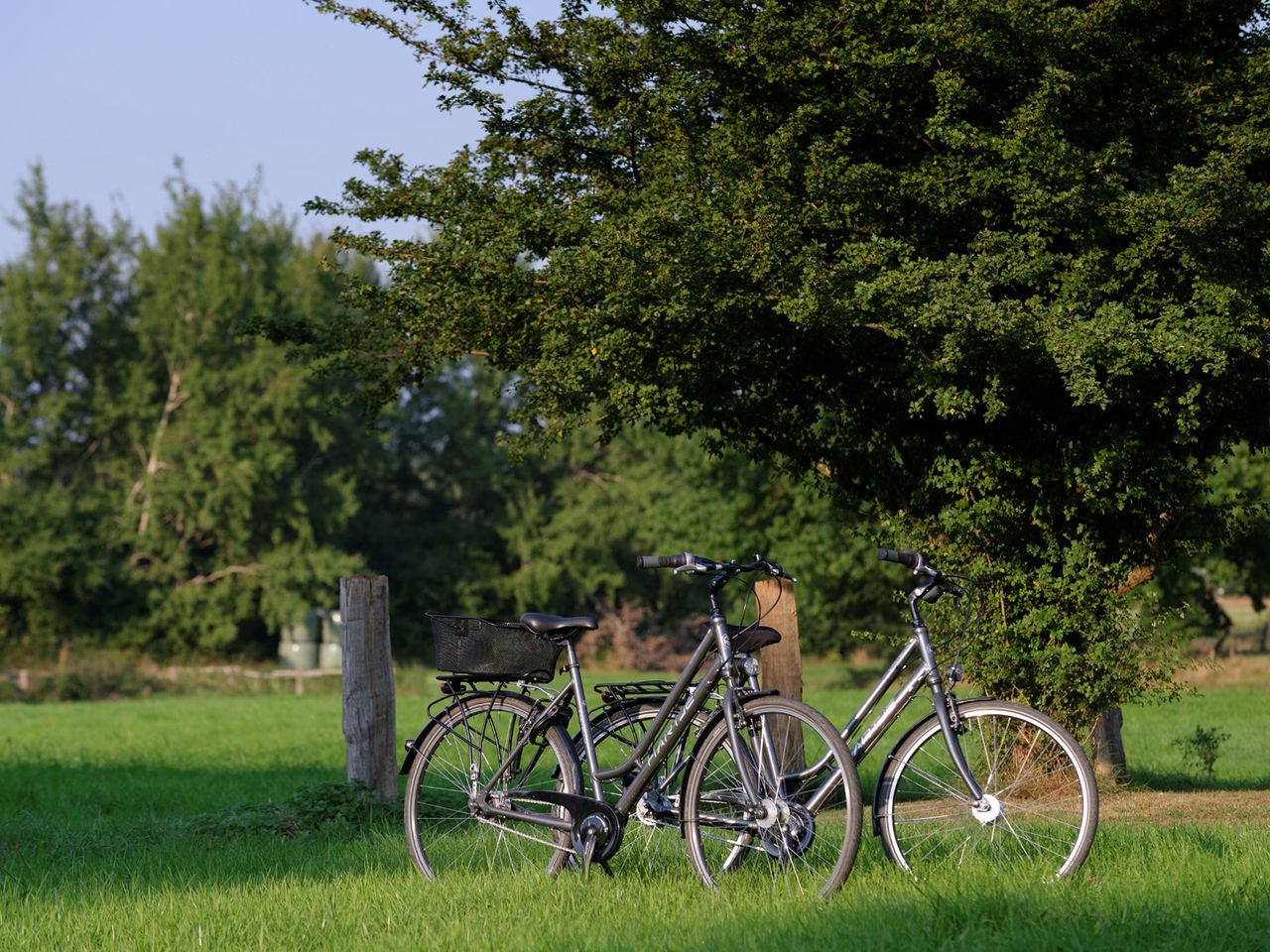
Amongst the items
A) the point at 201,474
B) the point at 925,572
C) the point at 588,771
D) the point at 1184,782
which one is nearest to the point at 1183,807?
the point at 1184,782

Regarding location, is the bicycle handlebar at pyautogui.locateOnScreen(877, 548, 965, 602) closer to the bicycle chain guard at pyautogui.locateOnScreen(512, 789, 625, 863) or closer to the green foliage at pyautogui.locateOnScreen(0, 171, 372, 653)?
the bicycle chain guard at pyautogui.locateOnScreen(512, 789, 625, 863)

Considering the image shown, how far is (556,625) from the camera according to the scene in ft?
21.9

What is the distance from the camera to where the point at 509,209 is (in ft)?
34.6

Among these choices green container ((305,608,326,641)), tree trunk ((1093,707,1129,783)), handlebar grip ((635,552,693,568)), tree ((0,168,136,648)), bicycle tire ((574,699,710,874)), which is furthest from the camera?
green container ((305,608,326,641))

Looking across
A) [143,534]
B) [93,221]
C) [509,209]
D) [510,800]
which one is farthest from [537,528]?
[510,800]

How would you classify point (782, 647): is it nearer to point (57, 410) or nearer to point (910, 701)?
point (910, 701)

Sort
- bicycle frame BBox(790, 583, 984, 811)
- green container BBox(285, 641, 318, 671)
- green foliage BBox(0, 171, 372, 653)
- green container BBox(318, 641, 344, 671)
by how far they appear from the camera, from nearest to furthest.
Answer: bicycle frame BBox(790, 583, 984, 811)
green foliage BBox(0, 171, 372, 653)
green container BBox(285, 641, 318, 671)
green container BBox(318, 641, 344, 671)

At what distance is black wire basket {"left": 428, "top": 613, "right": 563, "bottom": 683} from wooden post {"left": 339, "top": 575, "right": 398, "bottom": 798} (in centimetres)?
290

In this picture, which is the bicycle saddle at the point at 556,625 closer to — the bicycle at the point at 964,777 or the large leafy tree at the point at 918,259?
the bicycle at the point at 964,777

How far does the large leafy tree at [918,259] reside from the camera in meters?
8.90

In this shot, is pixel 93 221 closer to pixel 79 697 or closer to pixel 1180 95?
pixel 79 697

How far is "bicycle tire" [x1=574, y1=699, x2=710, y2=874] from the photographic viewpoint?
6.32 m

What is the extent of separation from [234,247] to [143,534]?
10.8 m

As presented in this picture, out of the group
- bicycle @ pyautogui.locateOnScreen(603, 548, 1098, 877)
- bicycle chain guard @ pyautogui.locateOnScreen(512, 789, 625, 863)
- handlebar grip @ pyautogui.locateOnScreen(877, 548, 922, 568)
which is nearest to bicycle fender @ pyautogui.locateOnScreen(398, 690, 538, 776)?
bicycle chain guard @ pyautogui.locateOnScreen(512, 789, 625, 863)
